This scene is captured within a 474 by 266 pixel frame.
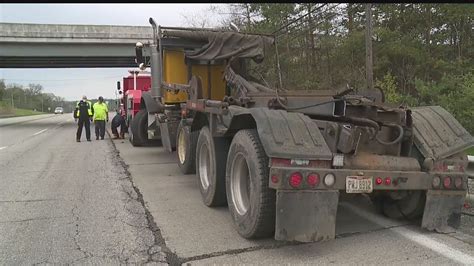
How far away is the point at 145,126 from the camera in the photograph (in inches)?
527

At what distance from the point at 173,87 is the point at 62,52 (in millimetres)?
28029

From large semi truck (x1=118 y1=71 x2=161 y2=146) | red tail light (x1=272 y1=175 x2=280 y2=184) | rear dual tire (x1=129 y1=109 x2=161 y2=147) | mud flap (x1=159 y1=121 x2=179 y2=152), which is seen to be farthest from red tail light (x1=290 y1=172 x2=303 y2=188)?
rear dual tire (x1=129 y1=109 x2=161 y2=147)

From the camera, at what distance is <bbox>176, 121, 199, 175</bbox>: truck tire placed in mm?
7867

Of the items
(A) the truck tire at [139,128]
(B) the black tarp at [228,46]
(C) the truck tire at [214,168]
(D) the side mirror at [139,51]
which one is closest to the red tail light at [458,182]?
(C) the truck tire at [214,168]

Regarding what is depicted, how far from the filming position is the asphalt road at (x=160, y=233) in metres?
4.30

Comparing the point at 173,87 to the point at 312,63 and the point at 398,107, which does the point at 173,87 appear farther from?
the point at 312,63

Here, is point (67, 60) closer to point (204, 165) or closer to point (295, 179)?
point (204, 165)

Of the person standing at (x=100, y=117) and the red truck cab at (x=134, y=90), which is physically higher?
the red truck cab at (x=134, y=90)

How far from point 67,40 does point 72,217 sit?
99.4ft

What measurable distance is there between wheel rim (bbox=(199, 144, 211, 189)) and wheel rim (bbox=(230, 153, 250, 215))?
133 cm

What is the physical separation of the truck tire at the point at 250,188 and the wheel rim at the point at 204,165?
1257mm

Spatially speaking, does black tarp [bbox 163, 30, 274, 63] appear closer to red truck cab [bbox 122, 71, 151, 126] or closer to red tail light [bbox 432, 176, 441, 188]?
red tail light [bbox 432, 176, 441, 188]

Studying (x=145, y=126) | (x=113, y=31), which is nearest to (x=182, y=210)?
(x=145, y=126)

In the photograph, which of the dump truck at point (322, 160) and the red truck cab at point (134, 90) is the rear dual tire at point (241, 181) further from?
the red truck cab at point (134, 90)
